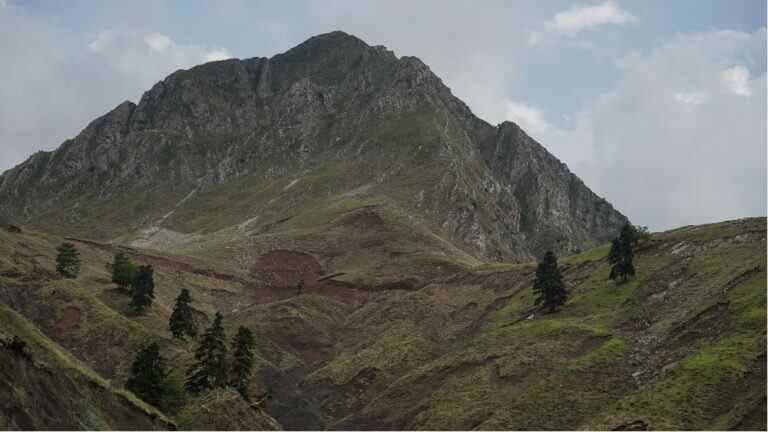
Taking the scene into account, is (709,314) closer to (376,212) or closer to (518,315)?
(518,315)

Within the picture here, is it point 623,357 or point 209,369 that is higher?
point 623,357

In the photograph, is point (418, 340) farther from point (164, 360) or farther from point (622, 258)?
point (164, 360)

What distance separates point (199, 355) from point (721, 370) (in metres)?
47.0

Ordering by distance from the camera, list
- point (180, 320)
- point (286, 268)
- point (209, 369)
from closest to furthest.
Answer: point (209, 369) < point (180, 320) < point (286, 268)

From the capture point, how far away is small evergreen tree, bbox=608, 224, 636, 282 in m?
89.1

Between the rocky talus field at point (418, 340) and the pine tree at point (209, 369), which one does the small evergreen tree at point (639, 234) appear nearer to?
the rocky talus field at point (418, 340)

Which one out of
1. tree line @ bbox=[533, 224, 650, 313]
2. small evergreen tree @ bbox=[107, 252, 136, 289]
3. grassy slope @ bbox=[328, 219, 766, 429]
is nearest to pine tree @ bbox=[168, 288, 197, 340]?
small evergreen tree @ bbox=[107, 252, 136, 289]

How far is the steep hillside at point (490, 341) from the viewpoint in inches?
2258

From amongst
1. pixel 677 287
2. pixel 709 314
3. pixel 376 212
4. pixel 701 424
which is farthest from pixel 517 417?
pixel 376 212

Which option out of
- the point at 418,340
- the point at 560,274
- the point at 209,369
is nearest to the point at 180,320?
the point at 209,369

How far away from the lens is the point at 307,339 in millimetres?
106375

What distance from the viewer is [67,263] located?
326ft

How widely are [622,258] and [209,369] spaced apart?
55740 mm

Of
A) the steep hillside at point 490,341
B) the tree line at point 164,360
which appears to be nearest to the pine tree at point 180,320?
the tree line at point 164,360
